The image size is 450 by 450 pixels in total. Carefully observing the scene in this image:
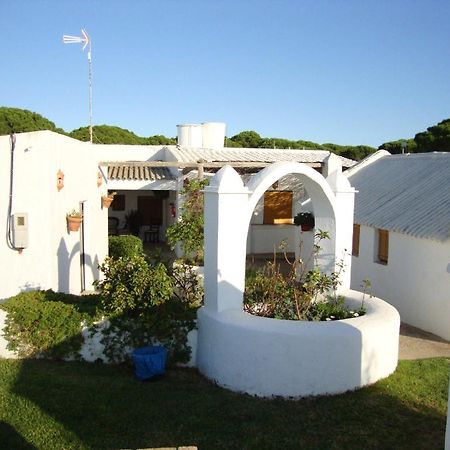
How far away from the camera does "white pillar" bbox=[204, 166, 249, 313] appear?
25.6 ft

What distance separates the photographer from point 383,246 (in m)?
12.9

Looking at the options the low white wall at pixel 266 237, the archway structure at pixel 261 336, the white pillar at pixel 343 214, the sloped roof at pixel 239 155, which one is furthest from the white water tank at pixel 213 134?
the archway structure at pixel 261 336

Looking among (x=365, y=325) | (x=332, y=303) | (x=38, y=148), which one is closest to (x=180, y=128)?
(x=38, y=148)

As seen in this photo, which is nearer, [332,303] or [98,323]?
[98,323]

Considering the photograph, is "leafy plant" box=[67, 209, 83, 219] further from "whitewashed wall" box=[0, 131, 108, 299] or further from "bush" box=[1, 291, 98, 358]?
"bush" box=[1, 291, 98, 358]

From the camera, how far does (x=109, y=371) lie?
785cm

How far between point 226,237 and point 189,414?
8.73 ft

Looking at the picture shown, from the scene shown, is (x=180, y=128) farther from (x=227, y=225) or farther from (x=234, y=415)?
(x=234, y=415)

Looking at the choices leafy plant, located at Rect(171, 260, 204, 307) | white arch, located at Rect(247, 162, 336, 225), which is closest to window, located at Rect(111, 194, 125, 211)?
leafy plant, located at Rect(171, 260, 204, 307)

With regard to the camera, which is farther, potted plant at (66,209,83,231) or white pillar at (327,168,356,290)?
potted plant at (66,209,83,231)

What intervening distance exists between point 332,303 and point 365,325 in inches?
66.9

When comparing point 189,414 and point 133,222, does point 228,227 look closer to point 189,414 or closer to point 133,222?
point 189,414

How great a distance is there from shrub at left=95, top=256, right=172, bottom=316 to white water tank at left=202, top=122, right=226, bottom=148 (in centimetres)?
1580

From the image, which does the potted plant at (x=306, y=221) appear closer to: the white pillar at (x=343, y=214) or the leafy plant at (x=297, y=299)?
the white pillar at (x=343, y=214)
